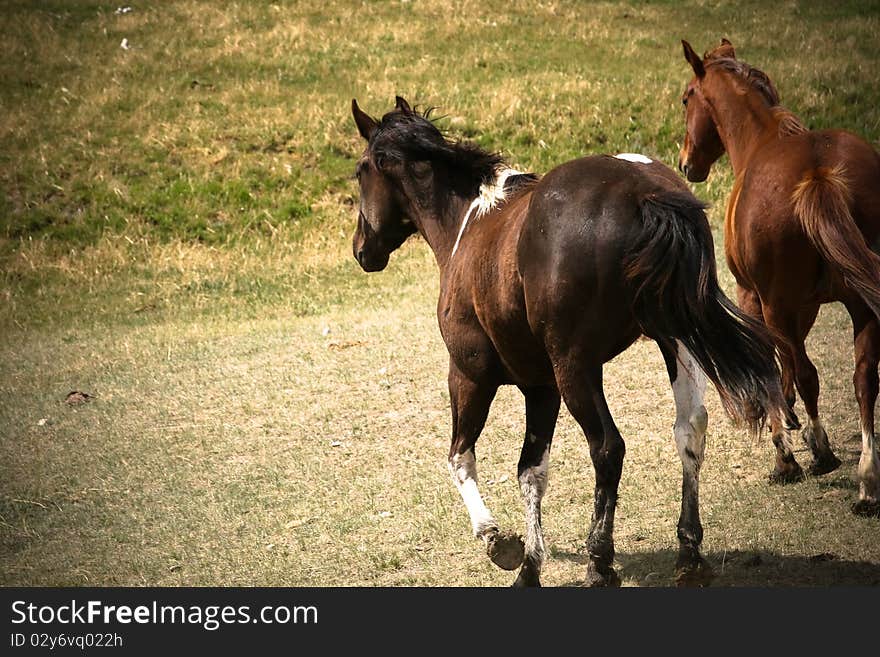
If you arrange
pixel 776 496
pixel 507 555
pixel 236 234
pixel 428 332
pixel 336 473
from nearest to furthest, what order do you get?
pixel 507 555 → pixel 776 496 → pixel 336 473 → pixel 428 332 → pixel 236 234

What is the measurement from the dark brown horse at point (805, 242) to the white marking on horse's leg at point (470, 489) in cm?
167

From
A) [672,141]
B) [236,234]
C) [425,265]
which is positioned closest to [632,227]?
[425,265]

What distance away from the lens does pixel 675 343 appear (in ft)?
16.2

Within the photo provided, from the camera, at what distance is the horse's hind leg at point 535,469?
5.52 m

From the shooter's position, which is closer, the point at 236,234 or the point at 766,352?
the point at 766,352

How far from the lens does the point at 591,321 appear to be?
4945 millimetres

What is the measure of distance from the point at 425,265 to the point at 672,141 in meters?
6.21

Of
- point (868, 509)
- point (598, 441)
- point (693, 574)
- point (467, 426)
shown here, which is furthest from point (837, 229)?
point (467, 426)

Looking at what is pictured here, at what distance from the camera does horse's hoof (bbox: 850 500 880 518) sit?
619 centimetres

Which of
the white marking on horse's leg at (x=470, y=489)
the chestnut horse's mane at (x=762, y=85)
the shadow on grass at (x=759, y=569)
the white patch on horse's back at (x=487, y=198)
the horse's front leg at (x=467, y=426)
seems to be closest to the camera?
the shadow on grass at (x=759, y=569)

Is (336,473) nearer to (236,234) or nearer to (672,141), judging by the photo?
(236,234)

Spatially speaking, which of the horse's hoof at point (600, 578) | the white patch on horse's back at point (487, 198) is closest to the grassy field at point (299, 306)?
the horse's hoof at point (600, 578)

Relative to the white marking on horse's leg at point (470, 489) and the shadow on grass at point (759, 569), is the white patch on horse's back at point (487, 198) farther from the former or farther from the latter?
the shadow on grass at point (759, 569)

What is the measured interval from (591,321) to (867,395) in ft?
8.19
